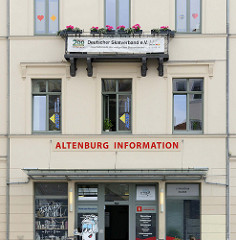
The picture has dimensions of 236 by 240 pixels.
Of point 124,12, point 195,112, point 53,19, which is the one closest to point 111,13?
point 124,12

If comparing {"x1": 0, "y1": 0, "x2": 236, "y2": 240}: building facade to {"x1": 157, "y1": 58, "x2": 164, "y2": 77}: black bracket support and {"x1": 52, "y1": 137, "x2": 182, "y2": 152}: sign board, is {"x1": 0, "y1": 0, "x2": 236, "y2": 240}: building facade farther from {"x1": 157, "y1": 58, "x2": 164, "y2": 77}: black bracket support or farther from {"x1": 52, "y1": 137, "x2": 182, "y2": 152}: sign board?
{"x1": 157, "y1": 58, "x2": 164, "y2": 77}: black bracket support

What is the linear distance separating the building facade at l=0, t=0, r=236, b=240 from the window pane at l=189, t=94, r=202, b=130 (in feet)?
0.12

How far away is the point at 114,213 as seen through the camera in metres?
16.7

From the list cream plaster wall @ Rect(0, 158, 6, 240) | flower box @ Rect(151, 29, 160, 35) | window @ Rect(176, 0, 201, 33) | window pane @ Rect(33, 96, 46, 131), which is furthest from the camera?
window pane @ Rect(33, 96, 46, 131)

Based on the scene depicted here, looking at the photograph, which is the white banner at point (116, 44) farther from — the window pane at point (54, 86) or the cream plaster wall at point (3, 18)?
the cream plaster wall at point (3, 18)

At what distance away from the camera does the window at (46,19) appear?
16828 mm

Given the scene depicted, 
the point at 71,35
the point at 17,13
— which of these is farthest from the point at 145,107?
the point at 17,13

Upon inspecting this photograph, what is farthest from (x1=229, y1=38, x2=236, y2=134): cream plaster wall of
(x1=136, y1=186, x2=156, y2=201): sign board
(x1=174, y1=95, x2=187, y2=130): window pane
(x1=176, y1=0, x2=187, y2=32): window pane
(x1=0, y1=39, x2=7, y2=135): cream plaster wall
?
(x1=0, y1=39, x2=7, y2=135): cream plaster wall

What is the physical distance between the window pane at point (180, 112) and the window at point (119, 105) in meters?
1.67

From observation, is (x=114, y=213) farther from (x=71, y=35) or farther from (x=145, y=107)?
(x=71, y=35)

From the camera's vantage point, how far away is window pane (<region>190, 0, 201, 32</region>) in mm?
16672

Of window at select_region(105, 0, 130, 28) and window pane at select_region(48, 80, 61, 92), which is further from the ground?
window at select_region(105, 0, 130, 28)

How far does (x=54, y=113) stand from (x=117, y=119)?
2317mm

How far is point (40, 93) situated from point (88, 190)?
3.95 m
